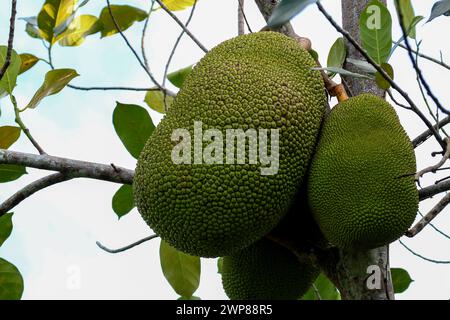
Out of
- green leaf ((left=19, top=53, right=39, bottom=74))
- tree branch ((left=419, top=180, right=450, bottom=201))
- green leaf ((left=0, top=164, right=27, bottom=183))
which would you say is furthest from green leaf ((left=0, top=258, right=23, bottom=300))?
tree branch ((left=419, top=180, right=450, bottom=201))

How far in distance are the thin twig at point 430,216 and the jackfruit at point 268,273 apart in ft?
0.75

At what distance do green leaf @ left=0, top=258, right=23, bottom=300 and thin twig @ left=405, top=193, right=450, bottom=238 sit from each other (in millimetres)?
943

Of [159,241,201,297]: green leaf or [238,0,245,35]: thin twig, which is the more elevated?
[238,0,245,35]: thin twig

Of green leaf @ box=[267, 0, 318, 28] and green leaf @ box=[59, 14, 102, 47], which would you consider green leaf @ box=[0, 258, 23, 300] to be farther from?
green leaf @ box=[267, 0, 318, 28]

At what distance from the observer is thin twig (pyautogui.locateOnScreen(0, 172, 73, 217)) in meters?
1.51

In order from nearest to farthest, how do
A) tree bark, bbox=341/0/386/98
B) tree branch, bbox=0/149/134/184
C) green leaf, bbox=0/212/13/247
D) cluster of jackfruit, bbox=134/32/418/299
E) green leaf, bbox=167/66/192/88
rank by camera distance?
cluster of jackfruit, bbox=134/32/418/299 → tree branch, bbox=0/149/134/184 → tree bark, bbox=341/0/386/98 → green leaf, bbox=0/212/13/247 → green leaf, bbox=167/66/192/88

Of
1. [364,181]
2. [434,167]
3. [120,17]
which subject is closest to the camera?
[434,167]

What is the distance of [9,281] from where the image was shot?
1.73 meters

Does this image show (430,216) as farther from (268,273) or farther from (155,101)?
(155,101)

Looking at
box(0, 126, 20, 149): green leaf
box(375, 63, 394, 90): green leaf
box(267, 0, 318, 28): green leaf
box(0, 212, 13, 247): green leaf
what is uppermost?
box(0, 126, 20, 149): green leaf

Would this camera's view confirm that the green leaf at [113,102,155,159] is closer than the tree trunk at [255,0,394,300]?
No

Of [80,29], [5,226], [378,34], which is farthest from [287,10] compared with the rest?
[80,29]

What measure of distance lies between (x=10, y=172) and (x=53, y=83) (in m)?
0.24
